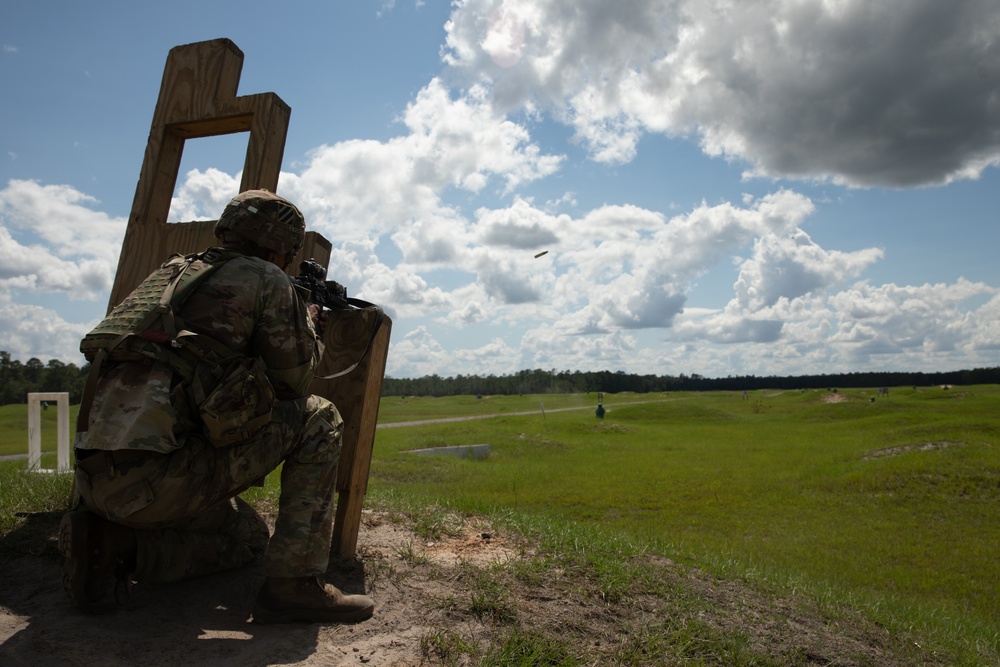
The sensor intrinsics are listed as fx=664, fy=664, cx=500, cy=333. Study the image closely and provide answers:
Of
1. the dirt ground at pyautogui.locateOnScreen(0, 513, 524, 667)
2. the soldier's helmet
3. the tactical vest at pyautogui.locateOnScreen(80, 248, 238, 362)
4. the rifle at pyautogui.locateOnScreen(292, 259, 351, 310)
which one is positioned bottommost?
the dirt ground at pyautogui.locateOnScreen(0, 513, 524, 667)

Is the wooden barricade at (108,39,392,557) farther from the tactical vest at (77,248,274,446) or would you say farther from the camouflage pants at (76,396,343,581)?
the tactical vest at (77,248,274,446)

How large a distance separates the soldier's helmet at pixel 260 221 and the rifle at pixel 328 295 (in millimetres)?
437

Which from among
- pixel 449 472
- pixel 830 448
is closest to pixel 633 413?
pixel 830 448

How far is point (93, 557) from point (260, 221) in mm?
1806

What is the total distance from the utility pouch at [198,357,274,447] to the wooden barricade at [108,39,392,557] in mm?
1185

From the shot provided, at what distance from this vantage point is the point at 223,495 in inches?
127

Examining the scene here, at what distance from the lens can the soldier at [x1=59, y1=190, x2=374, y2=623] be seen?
2.91m

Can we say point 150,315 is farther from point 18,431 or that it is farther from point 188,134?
point 18,431

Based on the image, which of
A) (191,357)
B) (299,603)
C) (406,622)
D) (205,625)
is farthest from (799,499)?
(191,357)

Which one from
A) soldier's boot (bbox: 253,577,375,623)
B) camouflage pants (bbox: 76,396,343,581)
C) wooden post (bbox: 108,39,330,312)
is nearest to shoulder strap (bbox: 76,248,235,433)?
camouflage pants (bbox: 76,396,343,581)

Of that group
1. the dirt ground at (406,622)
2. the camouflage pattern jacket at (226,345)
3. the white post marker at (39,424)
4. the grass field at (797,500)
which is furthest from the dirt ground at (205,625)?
the white post marker at (39,424)

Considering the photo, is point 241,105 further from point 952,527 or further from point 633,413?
point 633,413

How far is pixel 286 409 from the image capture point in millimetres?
3314

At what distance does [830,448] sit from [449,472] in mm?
11627
